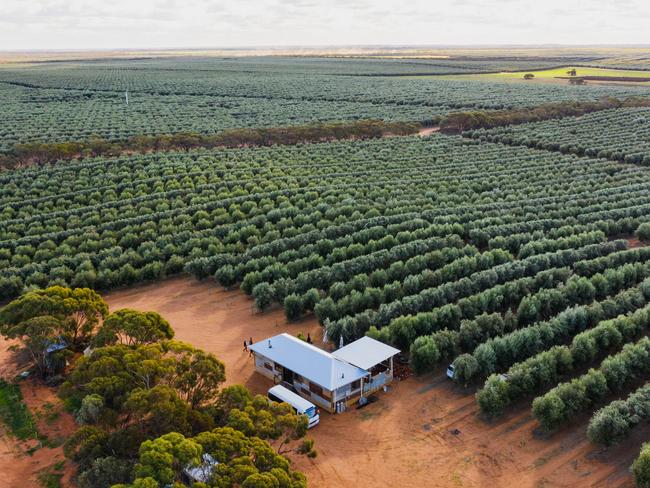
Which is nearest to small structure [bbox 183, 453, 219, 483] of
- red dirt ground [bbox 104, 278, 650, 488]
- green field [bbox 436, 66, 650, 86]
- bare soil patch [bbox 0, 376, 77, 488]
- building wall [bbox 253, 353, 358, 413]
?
red dirt ground [bbox 104, 278, 650, 488]

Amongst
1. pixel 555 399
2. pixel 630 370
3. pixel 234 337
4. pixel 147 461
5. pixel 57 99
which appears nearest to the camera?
pixel 147 461

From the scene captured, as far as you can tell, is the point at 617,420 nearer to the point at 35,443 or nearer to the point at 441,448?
the point at 441,448

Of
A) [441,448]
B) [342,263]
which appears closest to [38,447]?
[441,448]

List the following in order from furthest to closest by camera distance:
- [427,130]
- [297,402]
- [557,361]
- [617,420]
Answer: [427,130] → [557,361] → [297,402] → [617,420]

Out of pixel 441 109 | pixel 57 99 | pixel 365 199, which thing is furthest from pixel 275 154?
pixel 57 99

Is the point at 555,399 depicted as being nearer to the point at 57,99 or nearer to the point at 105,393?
the point at 105,393
